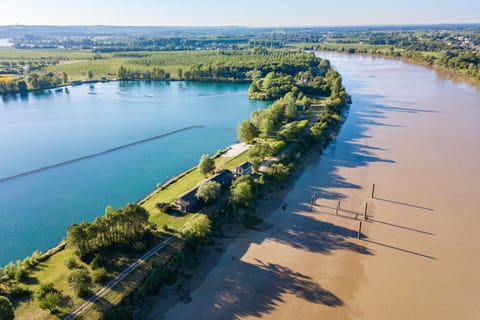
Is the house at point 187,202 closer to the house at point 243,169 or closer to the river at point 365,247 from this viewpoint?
the river at point 365,247

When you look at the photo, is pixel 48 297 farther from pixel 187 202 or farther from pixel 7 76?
pixel 7 76

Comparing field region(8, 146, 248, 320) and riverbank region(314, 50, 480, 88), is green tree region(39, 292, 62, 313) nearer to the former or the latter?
field region(8, 146, 248, 320)

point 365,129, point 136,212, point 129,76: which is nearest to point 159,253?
point 136,212

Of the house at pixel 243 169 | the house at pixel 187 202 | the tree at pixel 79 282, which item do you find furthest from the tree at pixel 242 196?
the tree at pixel 79 282

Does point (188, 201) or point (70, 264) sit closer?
point (70, 264)

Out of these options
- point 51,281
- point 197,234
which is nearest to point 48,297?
point 51,281

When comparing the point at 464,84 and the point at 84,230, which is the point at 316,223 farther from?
the point at 464,84

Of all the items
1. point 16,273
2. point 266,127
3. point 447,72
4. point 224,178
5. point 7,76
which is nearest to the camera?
point 16,273

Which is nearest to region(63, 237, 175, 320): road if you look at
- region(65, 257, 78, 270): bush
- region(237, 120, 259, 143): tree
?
region(65, 257, 78, 270): bush
